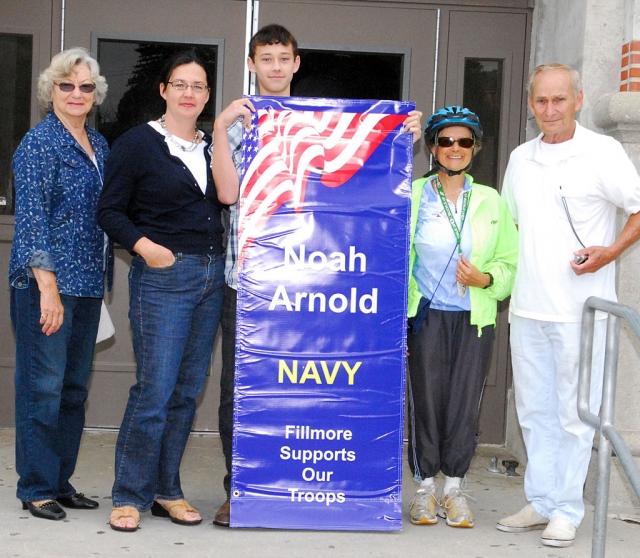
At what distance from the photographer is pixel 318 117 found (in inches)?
147

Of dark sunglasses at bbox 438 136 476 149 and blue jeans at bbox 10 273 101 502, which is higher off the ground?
dark sunglasses at bbox 438 136 476 149

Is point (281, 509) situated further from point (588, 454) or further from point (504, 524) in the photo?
point (588, 454)

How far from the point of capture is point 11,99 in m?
5.49

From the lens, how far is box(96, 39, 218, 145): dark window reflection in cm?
545

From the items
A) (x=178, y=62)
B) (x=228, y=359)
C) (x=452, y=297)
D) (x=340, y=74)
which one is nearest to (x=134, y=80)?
(x=340, y=74)

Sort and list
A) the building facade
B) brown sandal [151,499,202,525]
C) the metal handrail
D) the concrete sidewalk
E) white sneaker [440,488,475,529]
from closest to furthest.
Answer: the metal handrail, the concrete sidewalk, brown sandal [151,499,202,525], white sneaker [440,488,475,529], the building facade

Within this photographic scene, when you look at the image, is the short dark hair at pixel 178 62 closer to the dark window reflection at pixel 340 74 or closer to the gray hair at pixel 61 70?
the gray hair at pixel 61 70

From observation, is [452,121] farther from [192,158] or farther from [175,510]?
[175,510]

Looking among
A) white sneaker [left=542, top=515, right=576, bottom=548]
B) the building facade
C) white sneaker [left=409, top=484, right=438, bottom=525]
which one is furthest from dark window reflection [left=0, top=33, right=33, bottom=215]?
white sneaker [left=542, top=515, right=576, bottom=548]

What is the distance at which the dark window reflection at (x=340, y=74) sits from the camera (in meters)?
5.46

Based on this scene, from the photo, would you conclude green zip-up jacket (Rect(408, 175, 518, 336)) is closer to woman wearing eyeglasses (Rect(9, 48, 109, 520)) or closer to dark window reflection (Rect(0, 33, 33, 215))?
woman wearing eyeglasses (Rect(9, 48, 109, 520))

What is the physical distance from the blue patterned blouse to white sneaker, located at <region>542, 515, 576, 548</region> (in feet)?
7.28

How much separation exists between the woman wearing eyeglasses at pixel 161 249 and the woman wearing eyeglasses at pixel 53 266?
8.6 inches

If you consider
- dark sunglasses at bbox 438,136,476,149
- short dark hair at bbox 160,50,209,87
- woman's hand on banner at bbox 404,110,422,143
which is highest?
short dark hair at bbox 160,50,209,87
